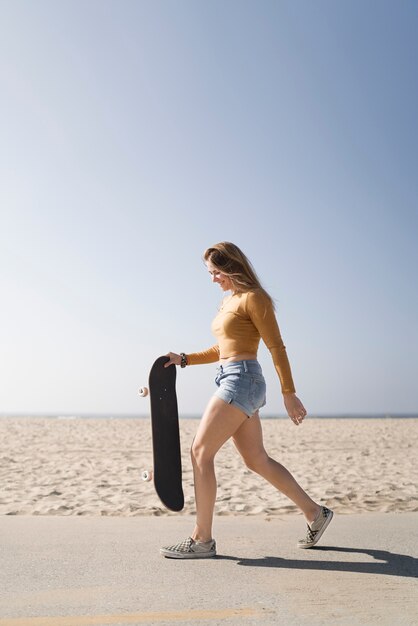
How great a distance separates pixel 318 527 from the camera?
387 cm

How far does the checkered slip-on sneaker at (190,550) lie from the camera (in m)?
3.66

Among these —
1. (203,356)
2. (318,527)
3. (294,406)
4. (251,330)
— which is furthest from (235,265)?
(318,527)

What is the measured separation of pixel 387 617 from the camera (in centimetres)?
266

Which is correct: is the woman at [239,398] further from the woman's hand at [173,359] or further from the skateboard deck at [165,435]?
the woman's hand at [173,359]

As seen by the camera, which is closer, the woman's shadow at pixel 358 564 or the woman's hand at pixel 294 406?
the woman's shadow at pixel 358 564

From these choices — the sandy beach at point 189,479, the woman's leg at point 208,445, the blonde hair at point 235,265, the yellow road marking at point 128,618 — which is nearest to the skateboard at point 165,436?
the woman's leg at point 208,445

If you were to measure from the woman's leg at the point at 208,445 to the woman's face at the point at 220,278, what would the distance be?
2.46 feet

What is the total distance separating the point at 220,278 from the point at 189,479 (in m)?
4.82

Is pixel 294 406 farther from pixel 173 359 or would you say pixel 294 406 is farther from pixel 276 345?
pixel 173 359

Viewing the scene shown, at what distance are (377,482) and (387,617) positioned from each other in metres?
5.16

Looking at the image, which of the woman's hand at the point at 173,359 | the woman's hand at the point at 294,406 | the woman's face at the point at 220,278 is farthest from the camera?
the woman's hand at the point at 173,359

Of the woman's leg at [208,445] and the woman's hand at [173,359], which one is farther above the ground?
the woman's hand at [173,359]

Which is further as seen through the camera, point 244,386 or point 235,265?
point 235,265

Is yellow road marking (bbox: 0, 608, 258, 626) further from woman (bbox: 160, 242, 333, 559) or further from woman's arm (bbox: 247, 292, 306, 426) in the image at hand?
woman's arm (bbox: 247, 292, 306, 426)
